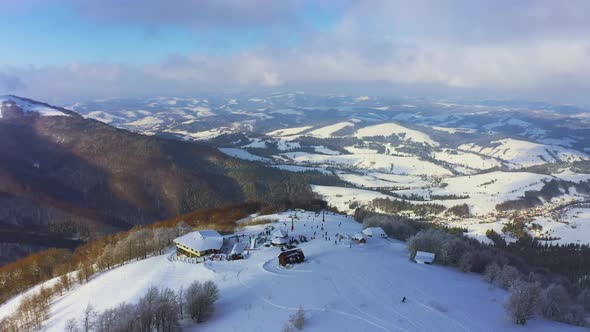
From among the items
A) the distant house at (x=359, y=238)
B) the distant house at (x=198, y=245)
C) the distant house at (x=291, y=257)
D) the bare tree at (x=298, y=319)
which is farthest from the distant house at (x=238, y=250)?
the bare tree at (x=298, y=319)

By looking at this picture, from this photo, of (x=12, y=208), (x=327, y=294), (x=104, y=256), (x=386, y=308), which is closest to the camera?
(x=386, y=308)

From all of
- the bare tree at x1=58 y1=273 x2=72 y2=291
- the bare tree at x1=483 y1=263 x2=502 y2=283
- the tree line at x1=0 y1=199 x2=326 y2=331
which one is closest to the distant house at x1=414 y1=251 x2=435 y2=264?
the bare tree at x1=483 y1=263 x2=502 y2=283

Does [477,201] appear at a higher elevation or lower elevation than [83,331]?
lower

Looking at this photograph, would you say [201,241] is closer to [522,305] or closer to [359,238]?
[359,238]

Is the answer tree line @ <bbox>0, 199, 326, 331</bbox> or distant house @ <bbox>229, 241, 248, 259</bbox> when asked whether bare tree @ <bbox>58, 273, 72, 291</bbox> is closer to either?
tree line @ <bbox>0, 199, 326, 331</bbox>

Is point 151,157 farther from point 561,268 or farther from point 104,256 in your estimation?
point 561,268

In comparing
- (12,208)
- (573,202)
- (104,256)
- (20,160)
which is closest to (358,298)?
(104,256)
